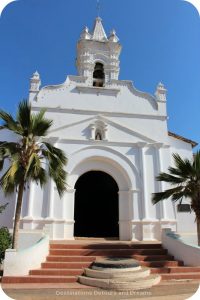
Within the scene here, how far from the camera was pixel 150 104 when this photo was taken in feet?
55.7

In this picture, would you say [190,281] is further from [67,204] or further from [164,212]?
[67,204]

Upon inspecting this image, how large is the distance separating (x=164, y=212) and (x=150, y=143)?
410 cm

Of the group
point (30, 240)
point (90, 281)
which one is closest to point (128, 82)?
point (30, 240)

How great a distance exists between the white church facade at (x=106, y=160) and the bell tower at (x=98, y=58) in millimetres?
354

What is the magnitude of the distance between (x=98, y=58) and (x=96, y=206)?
10.1 metres

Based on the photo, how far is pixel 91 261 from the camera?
1009 cm

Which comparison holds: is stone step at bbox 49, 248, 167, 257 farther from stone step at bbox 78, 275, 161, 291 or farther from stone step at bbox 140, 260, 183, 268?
stone step at bbox 78, 275, 161, 291

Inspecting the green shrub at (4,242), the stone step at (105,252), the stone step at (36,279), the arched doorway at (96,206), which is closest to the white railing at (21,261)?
the stone step at (36,279)

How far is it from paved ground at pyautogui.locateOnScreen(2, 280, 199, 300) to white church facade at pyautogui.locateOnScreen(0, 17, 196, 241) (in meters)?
5.50

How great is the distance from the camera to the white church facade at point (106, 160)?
13891 millimetres

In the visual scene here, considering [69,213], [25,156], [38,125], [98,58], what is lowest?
[69,213]

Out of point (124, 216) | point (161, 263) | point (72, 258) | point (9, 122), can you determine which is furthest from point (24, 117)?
point (124, 216)

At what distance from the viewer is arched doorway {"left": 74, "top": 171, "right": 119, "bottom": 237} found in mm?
14930

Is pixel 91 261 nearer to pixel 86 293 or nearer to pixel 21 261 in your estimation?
pixel 21 261
